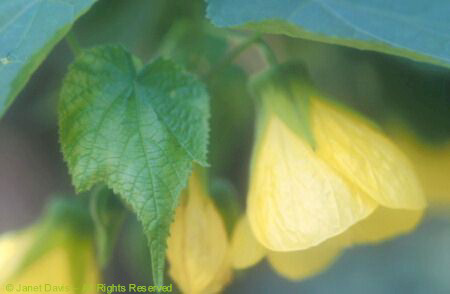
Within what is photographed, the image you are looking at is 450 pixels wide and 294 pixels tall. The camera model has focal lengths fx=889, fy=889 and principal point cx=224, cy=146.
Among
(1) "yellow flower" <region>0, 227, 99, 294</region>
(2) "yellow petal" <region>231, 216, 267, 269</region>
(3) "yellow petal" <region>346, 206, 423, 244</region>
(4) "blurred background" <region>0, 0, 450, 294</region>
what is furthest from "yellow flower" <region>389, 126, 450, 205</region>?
(1) "yellow flower" <region>0, 227, 99, 294</region>

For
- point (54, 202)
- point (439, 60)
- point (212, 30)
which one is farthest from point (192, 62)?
point (439, 60)

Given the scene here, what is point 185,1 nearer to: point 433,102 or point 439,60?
point 433,102

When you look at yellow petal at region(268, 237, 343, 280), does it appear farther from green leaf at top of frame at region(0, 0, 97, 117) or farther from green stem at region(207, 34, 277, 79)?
green leaf at top of frame at region(0, 0, 97, 117)

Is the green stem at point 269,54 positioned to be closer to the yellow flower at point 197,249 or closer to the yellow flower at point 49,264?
the yellow flower at point 197,249

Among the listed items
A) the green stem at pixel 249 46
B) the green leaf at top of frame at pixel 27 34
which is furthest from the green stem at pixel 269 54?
the green leaf at top of frame at pixel 27 34

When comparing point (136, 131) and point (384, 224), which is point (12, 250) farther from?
point (384, 224)
